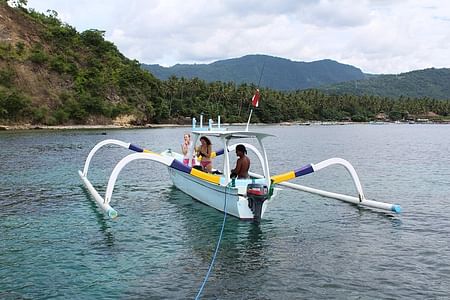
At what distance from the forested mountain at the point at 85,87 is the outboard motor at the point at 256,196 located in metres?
65.2

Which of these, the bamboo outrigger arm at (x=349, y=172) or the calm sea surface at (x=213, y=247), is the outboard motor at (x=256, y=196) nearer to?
the calm sea surface at (x=213, y=247)

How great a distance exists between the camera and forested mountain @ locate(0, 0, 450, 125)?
90.6 m

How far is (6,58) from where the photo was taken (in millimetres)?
91438

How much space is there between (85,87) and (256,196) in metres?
95.6

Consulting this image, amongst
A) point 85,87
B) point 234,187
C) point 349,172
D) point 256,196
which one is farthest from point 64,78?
point 256,196

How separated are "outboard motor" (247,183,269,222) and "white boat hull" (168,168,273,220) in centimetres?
15

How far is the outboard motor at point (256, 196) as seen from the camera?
45.1 feet

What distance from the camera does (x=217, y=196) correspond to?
1561 centimetres

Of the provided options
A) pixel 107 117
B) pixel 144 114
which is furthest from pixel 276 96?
pixel 107 117

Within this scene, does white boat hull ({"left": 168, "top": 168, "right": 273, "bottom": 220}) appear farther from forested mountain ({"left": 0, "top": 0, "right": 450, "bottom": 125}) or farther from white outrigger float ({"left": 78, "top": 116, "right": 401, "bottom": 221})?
forested mountain ({"left": 0, "top": 0, "right": 450, "bottom": 125})

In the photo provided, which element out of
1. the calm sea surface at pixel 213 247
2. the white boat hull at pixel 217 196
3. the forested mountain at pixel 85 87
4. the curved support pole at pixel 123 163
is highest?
the forested mountain at pixel 85 87

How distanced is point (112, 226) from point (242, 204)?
13.5ft

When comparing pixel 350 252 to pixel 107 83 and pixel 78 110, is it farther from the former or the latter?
pixel 107 83

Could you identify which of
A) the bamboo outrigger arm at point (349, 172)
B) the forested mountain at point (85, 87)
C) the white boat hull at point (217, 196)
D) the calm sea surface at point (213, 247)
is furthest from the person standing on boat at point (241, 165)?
the forested mountain at point (85, 87)
